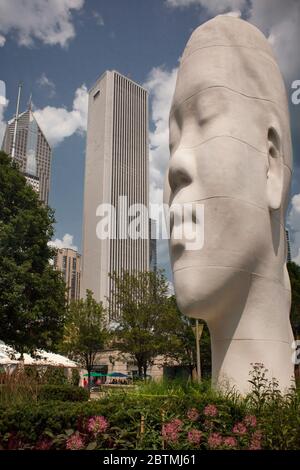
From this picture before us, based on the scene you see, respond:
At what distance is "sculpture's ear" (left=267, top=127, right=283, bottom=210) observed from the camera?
27.9 feet

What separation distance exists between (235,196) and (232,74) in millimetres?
2737

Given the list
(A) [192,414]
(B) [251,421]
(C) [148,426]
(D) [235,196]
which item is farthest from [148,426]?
(D) [235,196]

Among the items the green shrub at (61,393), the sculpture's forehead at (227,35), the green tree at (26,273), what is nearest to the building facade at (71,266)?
the green tree at (26,273)

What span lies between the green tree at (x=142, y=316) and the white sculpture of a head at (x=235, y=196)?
16237 mm

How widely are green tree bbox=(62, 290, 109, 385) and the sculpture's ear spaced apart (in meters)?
22.4

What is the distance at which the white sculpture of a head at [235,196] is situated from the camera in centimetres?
792

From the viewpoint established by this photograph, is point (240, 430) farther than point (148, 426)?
No

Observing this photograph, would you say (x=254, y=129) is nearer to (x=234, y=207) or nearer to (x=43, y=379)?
(x=234, y=207)

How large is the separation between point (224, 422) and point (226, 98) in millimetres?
6090

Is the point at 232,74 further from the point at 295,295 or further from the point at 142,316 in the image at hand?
the point at 295,295

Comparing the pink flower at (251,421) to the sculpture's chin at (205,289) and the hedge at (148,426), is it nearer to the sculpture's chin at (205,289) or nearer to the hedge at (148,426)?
the hedge at (148,426)

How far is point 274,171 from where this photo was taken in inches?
344

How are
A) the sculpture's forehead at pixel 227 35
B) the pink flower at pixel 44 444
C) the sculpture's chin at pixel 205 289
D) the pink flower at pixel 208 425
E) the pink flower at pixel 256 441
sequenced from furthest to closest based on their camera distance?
the sculpture's forehead at pixel 227 35, the sculpture's chin at pixel 205 289, the pink flower at pixel 208 425, the pink flower at pixel 44 444, the pink flower at pixel 256 441

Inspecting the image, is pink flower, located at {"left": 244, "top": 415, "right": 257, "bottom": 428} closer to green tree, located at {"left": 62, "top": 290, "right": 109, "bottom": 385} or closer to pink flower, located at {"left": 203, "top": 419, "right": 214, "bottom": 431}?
pink flower, located at {"left": 203, "top": 419, "right": 214, "bottom": 431}
